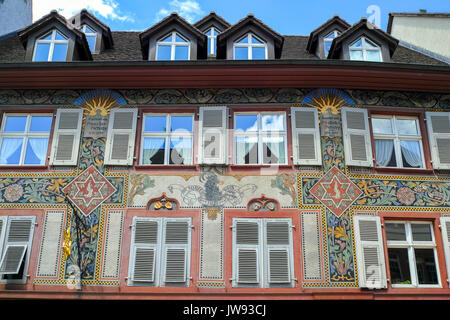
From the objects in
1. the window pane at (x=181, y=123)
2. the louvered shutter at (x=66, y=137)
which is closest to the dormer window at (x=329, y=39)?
the window pane at (x=181, y=123)

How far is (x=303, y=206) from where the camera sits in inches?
438

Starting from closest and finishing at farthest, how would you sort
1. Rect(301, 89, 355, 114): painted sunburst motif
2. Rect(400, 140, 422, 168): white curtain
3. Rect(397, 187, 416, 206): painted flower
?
Rect(397, 187, 416, 206): painted flower
Rect(400, 140, 422, 168): white curtain
Rect(301, 89, 355, 114): painted sunburst motif

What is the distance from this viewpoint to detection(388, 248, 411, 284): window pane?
35.3 ft

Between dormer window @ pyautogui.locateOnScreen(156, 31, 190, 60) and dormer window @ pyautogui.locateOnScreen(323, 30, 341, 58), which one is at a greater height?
dormer window @ pyautogui.locateOnScreen(323, 30, 341, 58)

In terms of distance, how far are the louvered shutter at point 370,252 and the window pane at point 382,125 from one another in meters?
2.07

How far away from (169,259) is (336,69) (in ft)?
17.1

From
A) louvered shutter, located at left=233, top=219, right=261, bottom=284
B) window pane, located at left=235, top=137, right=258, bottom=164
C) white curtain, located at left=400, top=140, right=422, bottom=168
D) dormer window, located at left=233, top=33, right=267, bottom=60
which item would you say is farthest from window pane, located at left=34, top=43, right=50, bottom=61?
white curtain, located at left=400, top=140, right=422, bottom=168

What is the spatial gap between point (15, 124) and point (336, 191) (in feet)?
22.5

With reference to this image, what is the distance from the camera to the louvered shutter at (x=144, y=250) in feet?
34.9

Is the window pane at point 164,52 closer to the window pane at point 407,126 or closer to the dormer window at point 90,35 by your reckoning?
the dormer window at point 90,35

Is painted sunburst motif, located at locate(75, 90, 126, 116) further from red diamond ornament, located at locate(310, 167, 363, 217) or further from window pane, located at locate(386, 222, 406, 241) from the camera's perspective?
window pane, located at locate(386, 222, 406, 241)

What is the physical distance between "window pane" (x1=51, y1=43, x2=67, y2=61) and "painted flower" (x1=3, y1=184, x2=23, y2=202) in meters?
3.15

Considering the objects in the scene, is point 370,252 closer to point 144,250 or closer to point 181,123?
point 144,250

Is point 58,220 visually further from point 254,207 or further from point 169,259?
point 254,207
